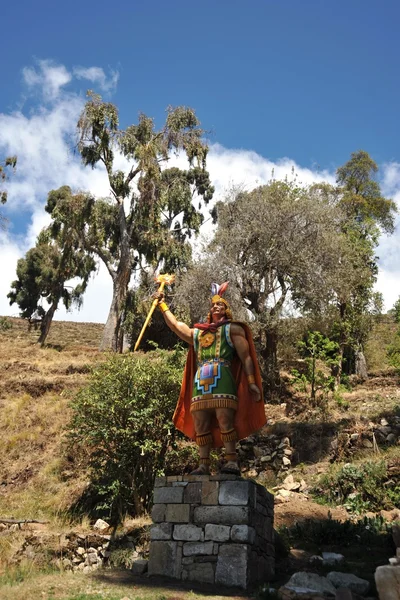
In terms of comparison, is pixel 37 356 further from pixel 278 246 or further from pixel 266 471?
pixel 266 471

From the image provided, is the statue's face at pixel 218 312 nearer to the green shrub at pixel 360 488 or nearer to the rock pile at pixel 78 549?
the rock pile at pixel 78 549

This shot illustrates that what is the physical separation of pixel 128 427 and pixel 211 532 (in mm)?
5042

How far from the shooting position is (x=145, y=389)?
11.3 metres

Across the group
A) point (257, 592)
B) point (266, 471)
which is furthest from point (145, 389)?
point (257, 592)

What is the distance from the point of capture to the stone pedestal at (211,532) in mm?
6062

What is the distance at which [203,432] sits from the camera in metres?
6.86

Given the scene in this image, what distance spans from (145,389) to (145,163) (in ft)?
47.2

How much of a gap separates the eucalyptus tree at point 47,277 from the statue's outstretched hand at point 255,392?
802 inches

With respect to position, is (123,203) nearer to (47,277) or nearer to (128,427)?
(47,277)

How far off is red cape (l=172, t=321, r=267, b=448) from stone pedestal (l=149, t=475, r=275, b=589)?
62 centimetres

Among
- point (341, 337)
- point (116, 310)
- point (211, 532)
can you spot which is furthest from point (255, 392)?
point (116, 310)

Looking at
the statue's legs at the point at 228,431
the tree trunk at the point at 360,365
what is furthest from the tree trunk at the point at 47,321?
the statue's legs at the point at 228,431

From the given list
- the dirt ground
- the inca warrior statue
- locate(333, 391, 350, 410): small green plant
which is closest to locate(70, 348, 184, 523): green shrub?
the dirt ground

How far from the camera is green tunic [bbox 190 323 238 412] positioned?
6.68m
